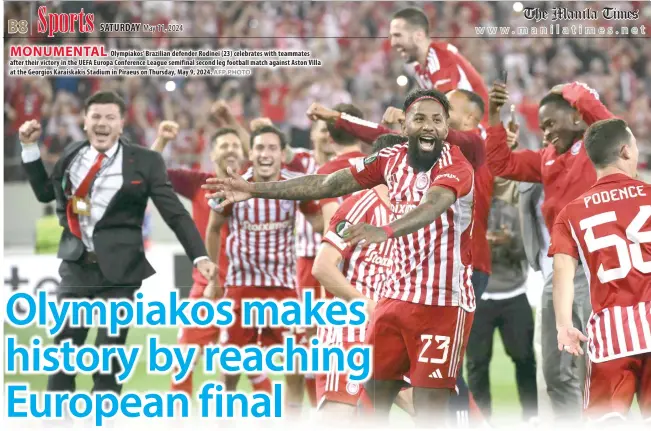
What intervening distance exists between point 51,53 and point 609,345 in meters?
3.11

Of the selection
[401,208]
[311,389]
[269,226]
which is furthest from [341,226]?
[311,389]

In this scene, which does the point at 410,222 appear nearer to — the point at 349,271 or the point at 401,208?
the point at 401,208

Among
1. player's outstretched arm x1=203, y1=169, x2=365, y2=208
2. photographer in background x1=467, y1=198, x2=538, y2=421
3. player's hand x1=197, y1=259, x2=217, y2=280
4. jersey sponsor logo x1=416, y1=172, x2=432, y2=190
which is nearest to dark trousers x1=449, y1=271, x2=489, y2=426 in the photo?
photographer in background x1=467, y1=198, x2=538, y2=421

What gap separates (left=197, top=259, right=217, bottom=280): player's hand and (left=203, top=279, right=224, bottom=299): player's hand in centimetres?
3

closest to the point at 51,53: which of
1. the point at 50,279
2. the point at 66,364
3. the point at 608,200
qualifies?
the point at 50,279

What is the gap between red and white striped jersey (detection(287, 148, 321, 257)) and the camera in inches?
238

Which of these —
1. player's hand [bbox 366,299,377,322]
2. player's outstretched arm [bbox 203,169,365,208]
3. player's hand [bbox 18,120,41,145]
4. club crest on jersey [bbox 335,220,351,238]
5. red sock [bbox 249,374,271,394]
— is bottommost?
red sock [bbox 249,374,271,394]

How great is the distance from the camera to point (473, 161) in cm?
515

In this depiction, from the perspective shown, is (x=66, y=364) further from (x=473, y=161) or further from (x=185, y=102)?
(x=473, y=161)

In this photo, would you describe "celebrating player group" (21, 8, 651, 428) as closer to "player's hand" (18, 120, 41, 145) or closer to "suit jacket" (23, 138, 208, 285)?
"player's hand" (18, 120, 41, 145)

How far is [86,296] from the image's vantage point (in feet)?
17.2

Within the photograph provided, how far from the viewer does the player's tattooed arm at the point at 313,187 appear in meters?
4.59

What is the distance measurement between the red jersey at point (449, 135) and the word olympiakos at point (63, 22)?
1384 mm

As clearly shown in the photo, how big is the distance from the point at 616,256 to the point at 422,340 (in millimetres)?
915
